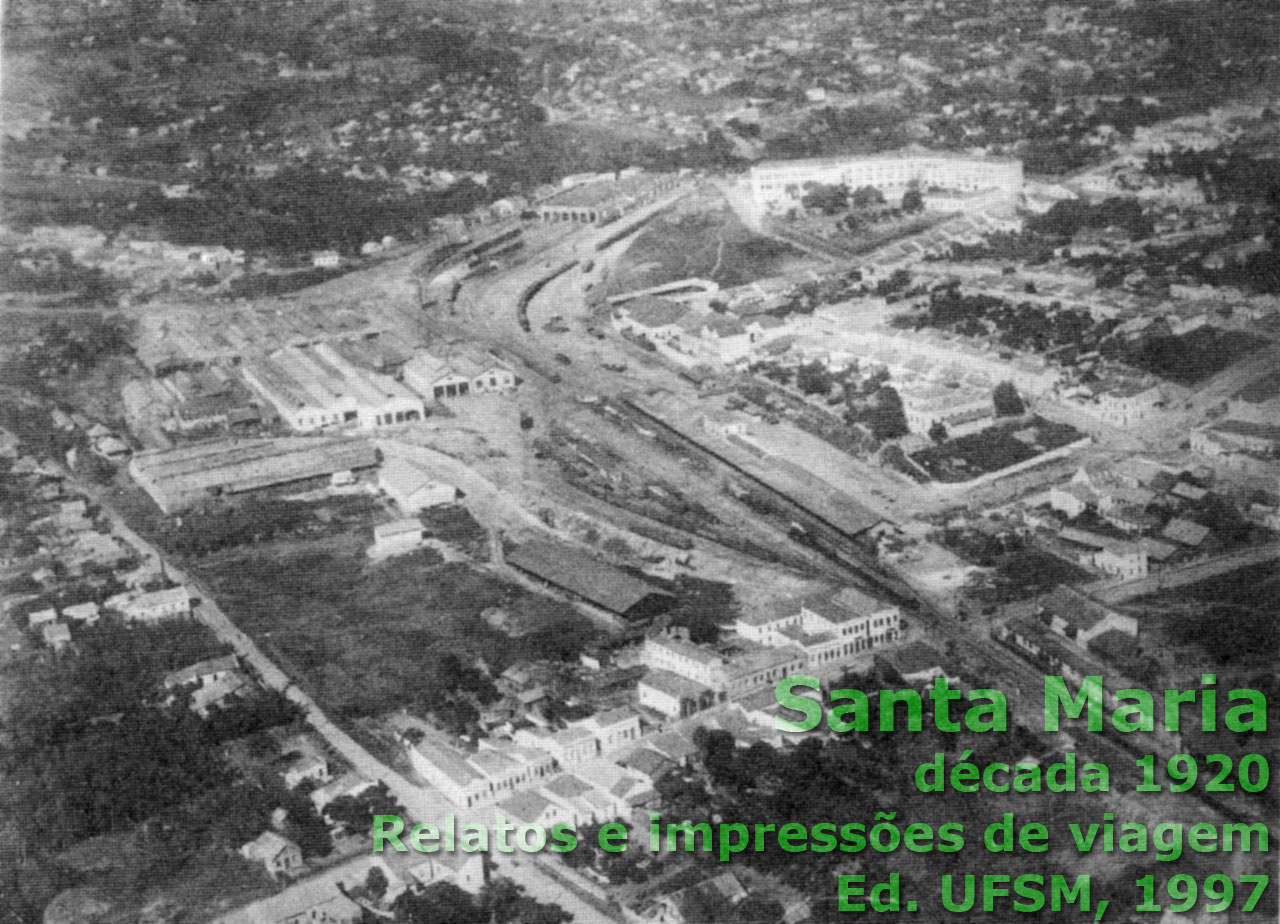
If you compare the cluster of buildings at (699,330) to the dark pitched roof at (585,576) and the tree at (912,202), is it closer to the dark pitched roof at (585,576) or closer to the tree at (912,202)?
the tree at (912,202)

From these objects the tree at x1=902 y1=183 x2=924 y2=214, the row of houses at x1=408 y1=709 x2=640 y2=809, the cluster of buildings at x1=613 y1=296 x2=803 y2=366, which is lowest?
the tree at x1=902 y1=183 x2=924 y2=214

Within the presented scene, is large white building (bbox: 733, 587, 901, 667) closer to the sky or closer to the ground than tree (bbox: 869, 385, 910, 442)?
closer to the sky

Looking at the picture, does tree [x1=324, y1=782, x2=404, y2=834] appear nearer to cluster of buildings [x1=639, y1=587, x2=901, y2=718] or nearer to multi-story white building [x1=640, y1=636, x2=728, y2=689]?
cluster of buildings [x1=639, y1=587, x2=901, y2=718]

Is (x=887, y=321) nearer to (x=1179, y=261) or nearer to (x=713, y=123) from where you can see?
(x=1179, y=261)

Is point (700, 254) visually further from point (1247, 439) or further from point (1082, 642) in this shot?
point (1082, 642)

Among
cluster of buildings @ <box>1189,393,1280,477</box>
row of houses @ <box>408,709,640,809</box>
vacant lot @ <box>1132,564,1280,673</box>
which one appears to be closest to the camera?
row of houses @ <box>408,709,640,809</box>

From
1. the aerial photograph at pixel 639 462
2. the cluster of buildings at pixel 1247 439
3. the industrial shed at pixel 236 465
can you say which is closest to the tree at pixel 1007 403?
the aerial photograph at pixel 639 462

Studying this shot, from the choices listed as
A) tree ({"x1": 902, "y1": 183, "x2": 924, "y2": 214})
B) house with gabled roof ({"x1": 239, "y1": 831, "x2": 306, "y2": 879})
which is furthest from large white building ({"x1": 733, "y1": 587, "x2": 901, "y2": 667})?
tree ({"x1": 902, "y1": 183, "x2": 924, "y2": 214})
